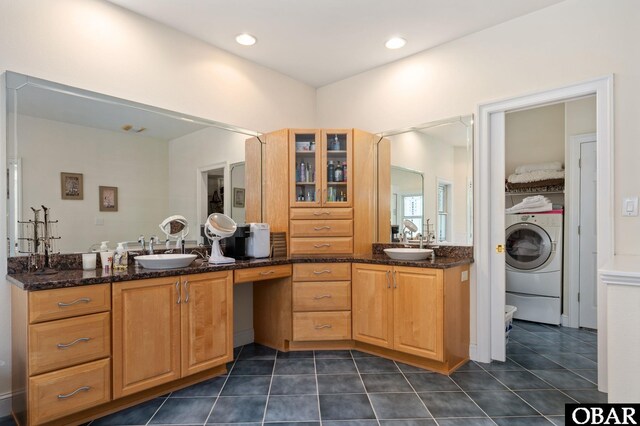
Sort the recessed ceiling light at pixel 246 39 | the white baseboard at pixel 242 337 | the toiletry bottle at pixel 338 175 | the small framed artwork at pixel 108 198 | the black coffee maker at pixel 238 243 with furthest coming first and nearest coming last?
the toiletry bottle at pixel 338 175 < the white baseboard at pixel 242 337 < the black coffee maker at pixel 238 243 < the recessed ceiling light at pixel 246 39 < the small framed artwork at pixel 108 198

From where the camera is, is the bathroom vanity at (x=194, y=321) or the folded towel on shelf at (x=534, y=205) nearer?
the bathroom vanity at (x=194, y=321)

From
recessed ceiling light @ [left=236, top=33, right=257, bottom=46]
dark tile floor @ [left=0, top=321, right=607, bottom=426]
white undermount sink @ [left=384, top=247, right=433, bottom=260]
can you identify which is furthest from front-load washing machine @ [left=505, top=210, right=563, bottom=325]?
recessed ceiling light @ [left=236, top=33, right=257, bottom=46]

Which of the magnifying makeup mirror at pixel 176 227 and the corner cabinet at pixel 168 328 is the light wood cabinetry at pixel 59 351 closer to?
the corner cabinet at pixel 168 328

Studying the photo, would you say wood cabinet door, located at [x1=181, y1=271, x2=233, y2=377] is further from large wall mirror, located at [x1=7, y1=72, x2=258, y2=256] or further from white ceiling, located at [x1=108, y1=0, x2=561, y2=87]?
white ceiling, located at [x1=108, y1=0, x2=561, y2=87]

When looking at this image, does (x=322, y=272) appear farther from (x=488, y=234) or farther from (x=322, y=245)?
(x=488, y=234)

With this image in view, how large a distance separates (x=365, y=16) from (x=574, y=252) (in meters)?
3.24

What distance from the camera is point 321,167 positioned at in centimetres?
333

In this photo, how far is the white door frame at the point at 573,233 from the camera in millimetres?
3738

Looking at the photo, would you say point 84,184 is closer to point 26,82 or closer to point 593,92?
point 26,82

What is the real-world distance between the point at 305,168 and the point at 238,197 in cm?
69

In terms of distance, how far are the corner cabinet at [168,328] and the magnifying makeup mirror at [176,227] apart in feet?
1.93

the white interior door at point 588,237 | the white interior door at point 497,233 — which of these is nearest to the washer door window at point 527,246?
the white interior door at point 588,237

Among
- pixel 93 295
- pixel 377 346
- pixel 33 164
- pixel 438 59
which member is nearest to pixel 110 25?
pixel 33 164

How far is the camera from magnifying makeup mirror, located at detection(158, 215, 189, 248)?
2.78 meters
